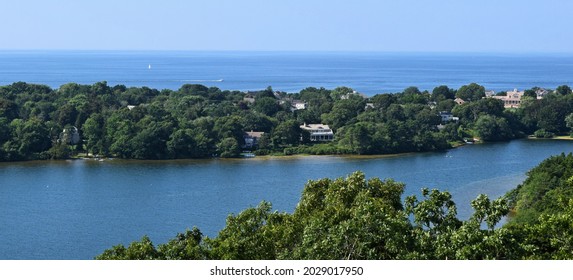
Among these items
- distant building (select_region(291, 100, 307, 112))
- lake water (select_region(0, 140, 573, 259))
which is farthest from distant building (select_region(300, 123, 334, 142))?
distant building (select_region(291, 100, 307, 112))

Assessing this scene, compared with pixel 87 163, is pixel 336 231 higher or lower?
higher

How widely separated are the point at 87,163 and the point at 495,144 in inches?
528

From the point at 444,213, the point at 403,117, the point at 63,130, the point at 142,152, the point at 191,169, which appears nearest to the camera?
the point at 444,213

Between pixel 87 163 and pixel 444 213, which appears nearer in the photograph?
pixel 444 213

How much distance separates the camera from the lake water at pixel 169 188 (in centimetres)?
1418

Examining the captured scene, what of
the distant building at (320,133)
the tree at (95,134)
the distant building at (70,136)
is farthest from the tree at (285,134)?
the distant building at (70,136)

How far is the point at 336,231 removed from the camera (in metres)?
6.36

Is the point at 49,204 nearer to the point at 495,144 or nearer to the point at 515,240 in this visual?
the point at 515,240

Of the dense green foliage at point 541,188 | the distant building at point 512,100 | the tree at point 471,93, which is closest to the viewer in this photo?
the dense green foliage at point 541,188

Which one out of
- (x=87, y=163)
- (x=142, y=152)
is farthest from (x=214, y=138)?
(x=87, y=163)

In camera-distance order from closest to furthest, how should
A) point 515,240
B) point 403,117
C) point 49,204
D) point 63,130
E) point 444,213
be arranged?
point 515,240 < point 444,213 < point 49,204 < point 63,130 < point 403,117

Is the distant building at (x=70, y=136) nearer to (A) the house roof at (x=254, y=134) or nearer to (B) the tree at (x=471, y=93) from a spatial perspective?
(A) the house roof at (x=254, y=134)

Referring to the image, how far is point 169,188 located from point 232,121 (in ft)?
22.9

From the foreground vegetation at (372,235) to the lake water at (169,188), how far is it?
5.52 metres
